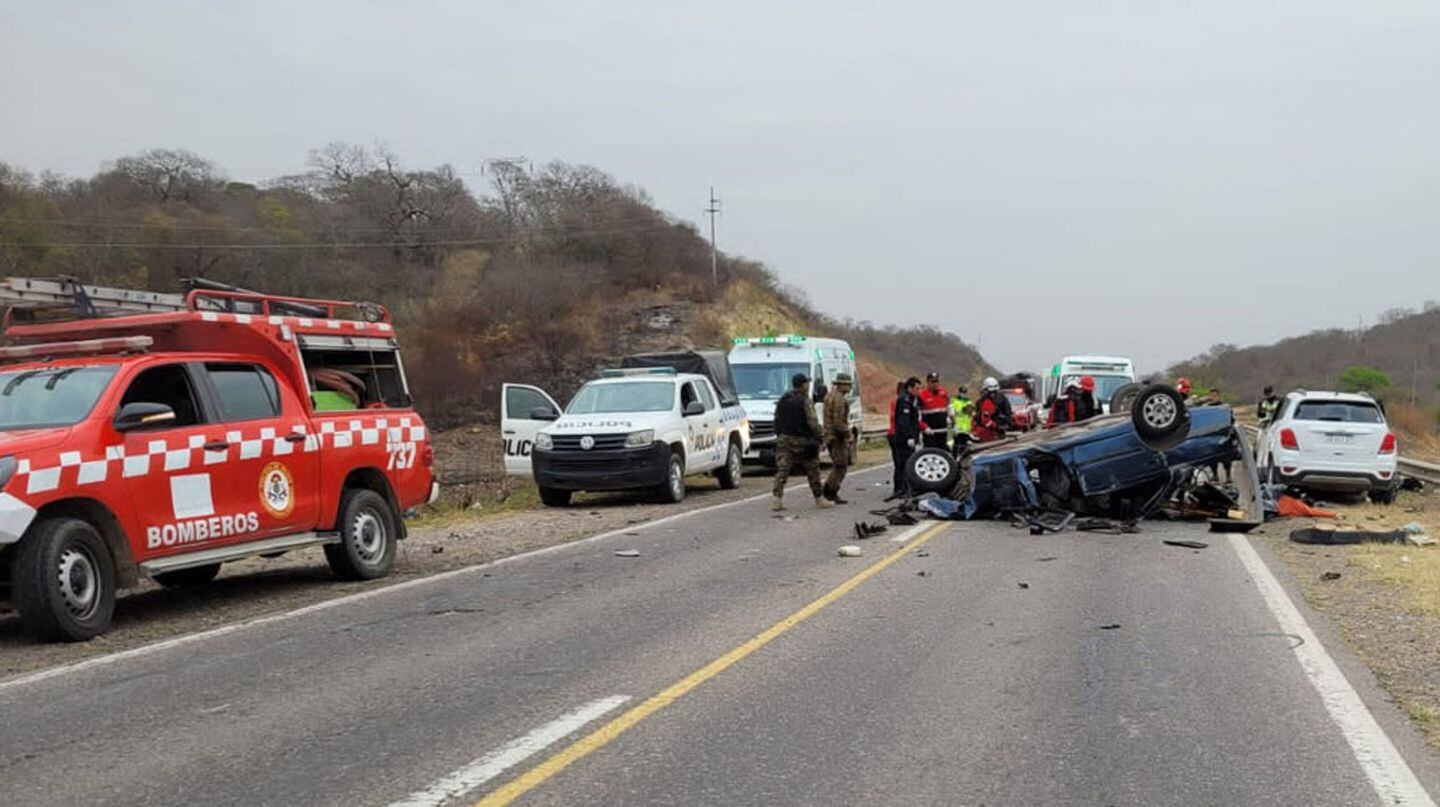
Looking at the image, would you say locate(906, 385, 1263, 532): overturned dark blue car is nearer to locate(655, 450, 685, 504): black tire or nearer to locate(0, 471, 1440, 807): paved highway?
locate(0, 471, 1440, 807): paved highway

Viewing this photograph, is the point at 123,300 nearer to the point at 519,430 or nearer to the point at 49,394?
the point at 49,394

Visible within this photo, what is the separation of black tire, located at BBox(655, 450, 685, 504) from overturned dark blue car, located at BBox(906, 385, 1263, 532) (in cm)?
448

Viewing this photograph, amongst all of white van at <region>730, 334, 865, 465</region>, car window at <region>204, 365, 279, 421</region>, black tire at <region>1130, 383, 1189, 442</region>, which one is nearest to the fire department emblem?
car window at <region>204, 365, 279, 421</region>

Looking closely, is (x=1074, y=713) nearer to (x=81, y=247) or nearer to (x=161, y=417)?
(x=161, y=417)

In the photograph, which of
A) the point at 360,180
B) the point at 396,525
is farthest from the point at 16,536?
the point at 360,180

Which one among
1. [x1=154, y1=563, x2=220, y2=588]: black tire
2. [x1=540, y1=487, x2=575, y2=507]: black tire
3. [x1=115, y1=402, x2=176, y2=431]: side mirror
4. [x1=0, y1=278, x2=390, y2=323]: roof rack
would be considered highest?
[x1=0, y1=278, x2=390, y2=323]: roof rack

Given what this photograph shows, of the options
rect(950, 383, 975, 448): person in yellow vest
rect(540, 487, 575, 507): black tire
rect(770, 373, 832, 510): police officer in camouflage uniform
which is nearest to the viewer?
rect(770, 373, 832, 510): police officer in camouflage uniform

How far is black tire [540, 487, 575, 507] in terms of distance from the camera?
60.6 ft

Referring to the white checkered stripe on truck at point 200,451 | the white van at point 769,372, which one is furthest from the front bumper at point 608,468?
the white van at point 769,372

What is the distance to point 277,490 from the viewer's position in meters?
9.70

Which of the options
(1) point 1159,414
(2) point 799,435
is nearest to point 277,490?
(2) point 799,435

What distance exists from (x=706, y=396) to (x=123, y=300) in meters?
11.2

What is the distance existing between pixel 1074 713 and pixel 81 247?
50354 mm

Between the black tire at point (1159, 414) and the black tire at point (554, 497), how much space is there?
8479 mm
